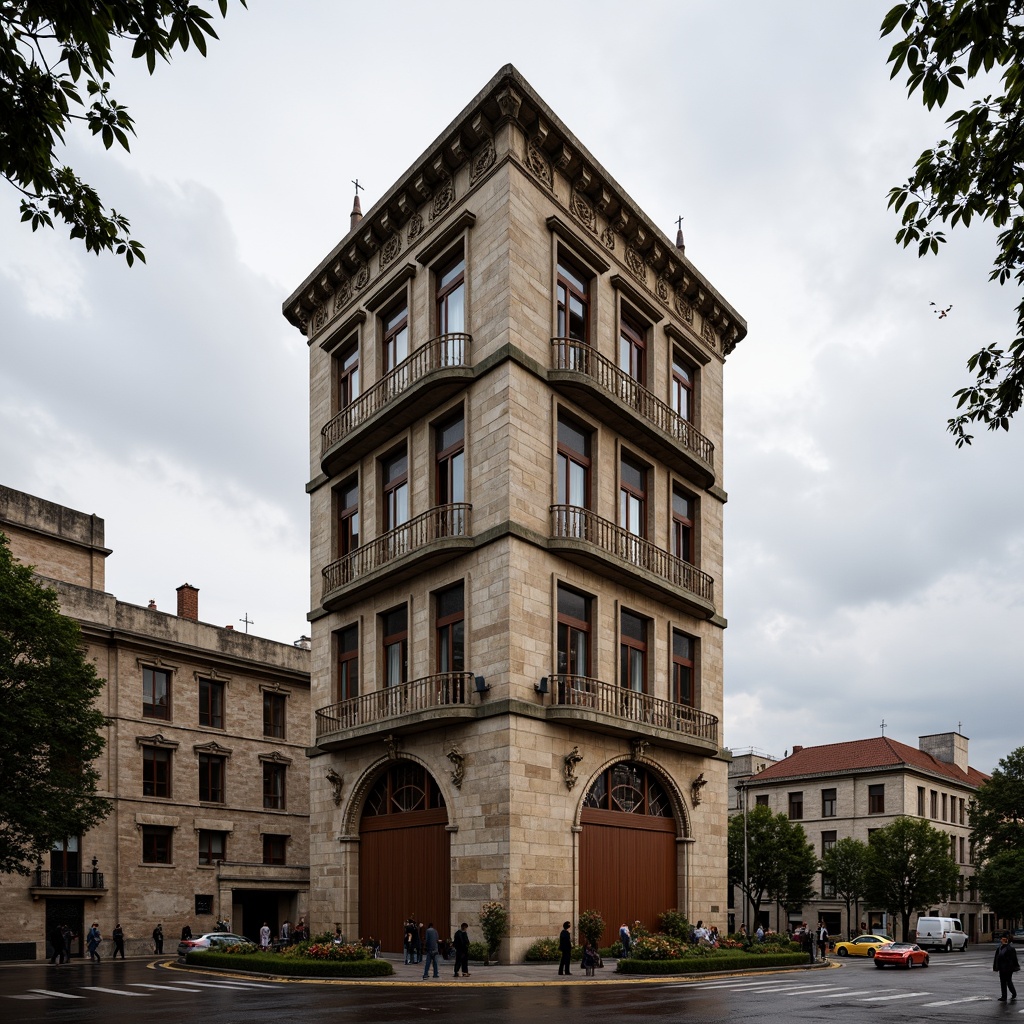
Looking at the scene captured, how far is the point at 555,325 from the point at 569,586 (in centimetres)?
782

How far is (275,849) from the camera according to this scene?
52.7 m

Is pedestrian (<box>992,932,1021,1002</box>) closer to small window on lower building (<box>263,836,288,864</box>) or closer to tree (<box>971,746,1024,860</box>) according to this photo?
small window on lower building (<box>263,836,288,864</box>)

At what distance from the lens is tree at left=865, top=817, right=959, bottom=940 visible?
65.6 meters

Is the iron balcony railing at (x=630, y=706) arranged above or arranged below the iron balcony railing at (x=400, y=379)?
below

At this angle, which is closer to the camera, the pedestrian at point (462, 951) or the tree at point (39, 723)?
the pedestrian at point (462, 951)

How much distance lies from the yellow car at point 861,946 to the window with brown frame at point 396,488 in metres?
34.7

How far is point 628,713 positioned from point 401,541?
8701 millimetres

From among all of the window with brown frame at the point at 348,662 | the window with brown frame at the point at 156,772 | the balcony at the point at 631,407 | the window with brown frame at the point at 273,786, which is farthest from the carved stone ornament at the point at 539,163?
the window with brown frame at the point at 273,786

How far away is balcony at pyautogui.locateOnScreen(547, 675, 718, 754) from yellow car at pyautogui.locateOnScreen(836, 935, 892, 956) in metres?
23.4

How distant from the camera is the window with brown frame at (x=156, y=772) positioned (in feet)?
155

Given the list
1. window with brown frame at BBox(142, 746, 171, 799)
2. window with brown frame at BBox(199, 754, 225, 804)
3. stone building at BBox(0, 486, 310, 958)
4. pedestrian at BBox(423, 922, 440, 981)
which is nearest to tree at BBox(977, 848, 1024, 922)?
stone building at BBox(0, 486, 310, 958)

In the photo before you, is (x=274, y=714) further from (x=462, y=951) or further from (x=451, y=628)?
(x=462, y=951)

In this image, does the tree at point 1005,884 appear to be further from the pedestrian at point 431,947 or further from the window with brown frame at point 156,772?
the pedestrian at point 431,947

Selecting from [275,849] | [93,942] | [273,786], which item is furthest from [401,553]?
[275,849]
